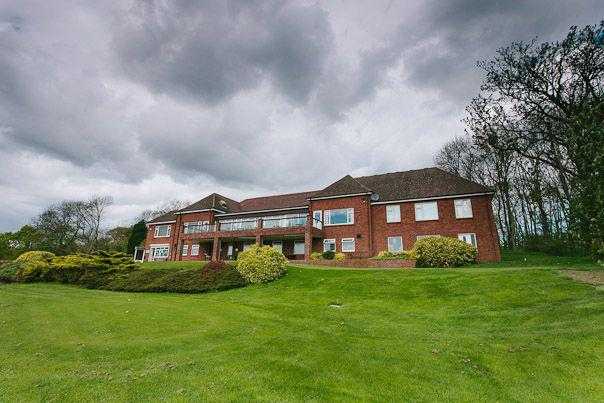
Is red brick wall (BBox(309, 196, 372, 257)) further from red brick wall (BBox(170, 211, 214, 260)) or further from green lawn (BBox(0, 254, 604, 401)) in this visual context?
green lawn (BBox(0, 254, 604, 401))

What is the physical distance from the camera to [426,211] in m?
30.1

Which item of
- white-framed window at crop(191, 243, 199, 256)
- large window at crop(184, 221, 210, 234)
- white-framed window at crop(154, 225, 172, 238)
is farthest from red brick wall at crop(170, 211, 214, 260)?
white-framed window at crop(154, 225, 172, 238)

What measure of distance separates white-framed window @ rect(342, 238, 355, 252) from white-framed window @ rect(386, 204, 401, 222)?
12.9 feet

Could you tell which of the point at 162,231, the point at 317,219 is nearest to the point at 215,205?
the point at 162,231

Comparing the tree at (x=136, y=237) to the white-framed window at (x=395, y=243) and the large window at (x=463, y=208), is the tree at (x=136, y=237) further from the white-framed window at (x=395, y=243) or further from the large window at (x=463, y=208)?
the large window at (x=463, y=208)

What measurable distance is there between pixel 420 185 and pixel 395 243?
20.1 ft

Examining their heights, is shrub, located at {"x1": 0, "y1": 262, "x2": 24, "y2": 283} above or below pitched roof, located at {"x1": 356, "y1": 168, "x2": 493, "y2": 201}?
below

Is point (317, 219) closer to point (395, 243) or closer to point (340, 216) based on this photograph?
point (340, 216)

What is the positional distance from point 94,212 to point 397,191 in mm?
57514

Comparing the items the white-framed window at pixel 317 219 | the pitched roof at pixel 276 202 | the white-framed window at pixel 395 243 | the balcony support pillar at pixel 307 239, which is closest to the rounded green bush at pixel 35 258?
the pitched roof at pixel 276 202

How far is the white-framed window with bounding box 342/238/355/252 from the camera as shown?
31.6 meters

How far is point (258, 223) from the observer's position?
1314 inches

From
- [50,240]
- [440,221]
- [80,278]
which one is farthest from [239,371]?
[50,240]

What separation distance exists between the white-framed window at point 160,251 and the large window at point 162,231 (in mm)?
1595
